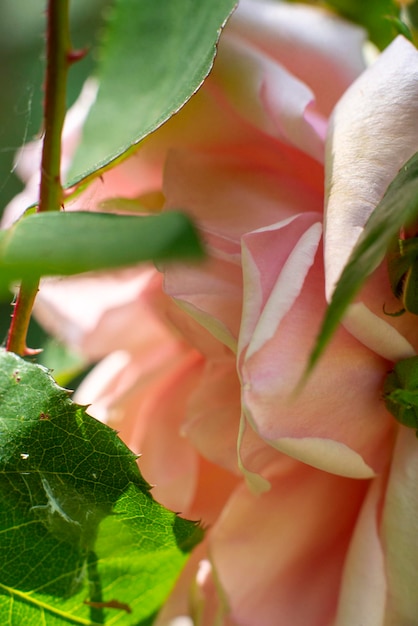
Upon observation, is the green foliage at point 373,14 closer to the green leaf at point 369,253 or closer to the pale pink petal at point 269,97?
the pale pink petal at point 269,97

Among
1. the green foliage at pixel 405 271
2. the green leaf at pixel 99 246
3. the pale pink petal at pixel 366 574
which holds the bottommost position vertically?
the pale pink petal at pixel 366 574

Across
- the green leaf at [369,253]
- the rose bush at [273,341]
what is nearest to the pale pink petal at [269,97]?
the rose bush at [273,341]

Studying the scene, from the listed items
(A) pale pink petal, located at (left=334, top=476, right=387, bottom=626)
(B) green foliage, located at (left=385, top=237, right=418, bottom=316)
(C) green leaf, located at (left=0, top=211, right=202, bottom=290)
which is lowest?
(A) pale pink petal, located at (left=334, top=476, right=387, bottom=626)

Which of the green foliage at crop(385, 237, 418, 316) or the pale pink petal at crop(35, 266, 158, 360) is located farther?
the pale pink petal at crop(35, 266, 158, 360)

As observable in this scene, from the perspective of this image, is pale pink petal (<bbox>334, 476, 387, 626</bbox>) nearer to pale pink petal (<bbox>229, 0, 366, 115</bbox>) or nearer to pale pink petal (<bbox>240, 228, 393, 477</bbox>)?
pale pink petal (<bbox>240, 228, 393, 477</bbox>)

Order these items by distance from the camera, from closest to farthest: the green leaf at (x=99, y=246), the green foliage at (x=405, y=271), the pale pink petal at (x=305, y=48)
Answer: the green leaf at (x=99, y=246) → the green foliage at (x=405, y=271) → the pale pink petal at (x=305, y=48)

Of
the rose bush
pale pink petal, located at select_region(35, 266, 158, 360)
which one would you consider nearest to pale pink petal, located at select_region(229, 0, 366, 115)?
the rose bush
